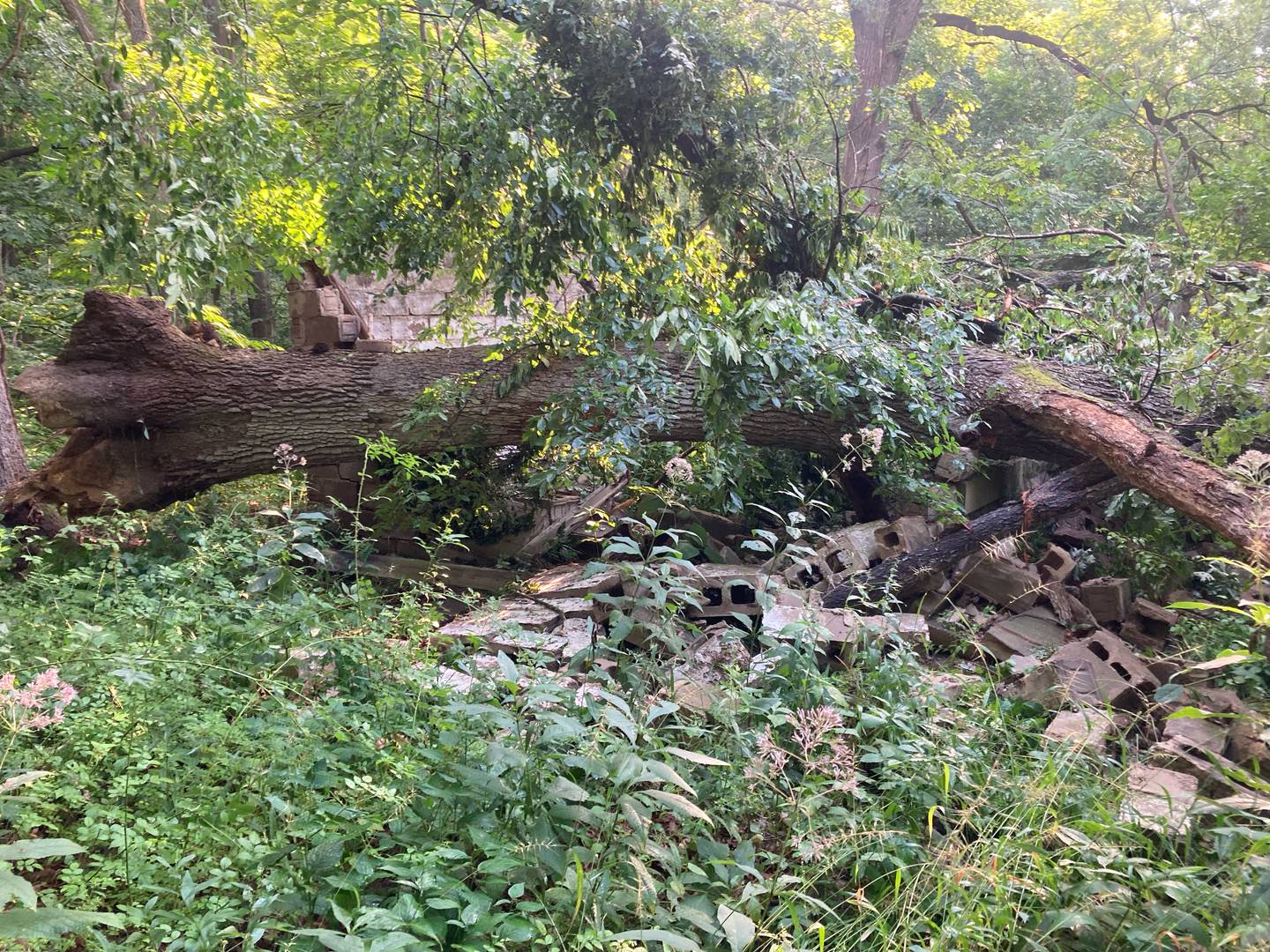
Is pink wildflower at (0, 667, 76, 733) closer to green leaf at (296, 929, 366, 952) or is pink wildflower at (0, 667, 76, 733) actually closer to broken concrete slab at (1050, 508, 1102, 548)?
green leaf at (296, 929, 366, 952)

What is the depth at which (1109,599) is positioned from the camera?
498cm

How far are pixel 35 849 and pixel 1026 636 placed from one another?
466 centimetres

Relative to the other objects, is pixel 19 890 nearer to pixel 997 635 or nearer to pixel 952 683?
pixel 952 683

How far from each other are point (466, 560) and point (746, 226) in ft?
9.62

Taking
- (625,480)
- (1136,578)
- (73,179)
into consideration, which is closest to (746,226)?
(625,480)

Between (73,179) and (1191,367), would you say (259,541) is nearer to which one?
(73,179)

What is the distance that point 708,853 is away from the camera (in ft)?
6.93

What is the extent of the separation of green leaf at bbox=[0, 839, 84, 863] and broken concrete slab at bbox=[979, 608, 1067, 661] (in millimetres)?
4219

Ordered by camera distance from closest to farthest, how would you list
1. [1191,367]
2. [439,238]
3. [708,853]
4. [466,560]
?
[708,853] < [1191,367] < [439,238] < [466,560]

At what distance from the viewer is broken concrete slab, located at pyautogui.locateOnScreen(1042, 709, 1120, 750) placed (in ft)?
9.38

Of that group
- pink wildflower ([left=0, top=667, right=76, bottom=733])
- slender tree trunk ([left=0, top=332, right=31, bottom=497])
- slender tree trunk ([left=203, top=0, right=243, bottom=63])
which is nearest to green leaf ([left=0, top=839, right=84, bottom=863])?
pink wildflower ([left=0, top=667, right=76, bottom=733])

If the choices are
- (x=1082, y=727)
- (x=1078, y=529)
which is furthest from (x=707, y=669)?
(x=1078, y=529)

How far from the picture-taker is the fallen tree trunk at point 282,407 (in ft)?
15.4

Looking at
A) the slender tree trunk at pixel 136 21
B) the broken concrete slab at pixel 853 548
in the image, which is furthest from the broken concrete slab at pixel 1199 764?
the slender tree trunk at pixel 136 21
